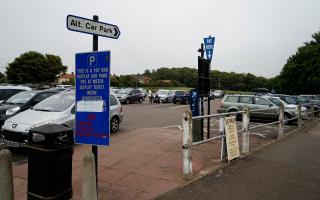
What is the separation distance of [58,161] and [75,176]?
7.50 feet

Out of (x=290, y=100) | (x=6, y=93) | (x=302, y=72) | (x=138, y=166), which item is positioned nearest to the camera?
(x=138, y=166)

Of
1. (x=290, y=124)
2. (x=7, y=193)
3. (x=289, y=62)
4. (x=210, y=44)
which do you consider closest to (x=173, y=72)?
(x=289, y=62)

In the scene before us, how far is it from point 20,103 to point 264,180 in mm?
8699

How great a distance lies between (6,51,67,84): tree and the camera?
205 feet

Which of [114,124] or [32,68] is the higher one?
[32,68]

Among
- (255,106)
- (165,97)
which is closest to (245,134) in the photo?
(255,106)

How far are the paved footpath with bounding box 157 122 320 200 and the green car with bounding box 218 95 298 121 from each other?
7686 mm

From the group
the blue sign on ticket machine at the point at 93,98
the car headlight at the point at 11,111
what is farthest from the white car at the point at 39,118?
the blue sign on ticket machine at the point at 93,98

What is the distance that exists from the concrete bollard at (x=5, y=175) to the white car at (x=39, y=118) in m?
4.53

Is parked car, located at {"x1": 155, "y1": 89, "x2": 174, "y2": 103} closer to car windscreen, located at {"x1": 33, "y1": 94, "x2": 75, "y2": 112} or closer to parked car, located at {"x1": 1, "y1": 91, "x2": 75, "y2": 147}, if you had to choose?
parked car, located at {"x1": 1, "y1": 91, "x2": 75, "y2": 147}

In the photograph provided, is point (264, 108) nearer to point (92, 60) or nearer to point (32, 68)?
point (92, 60)

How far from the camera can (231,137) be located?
24.7 feet

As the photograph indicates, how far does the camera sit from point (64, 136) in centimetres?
391

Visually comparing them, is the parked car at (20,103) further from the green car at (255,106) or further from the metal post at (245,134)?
the green car at (255,106)
